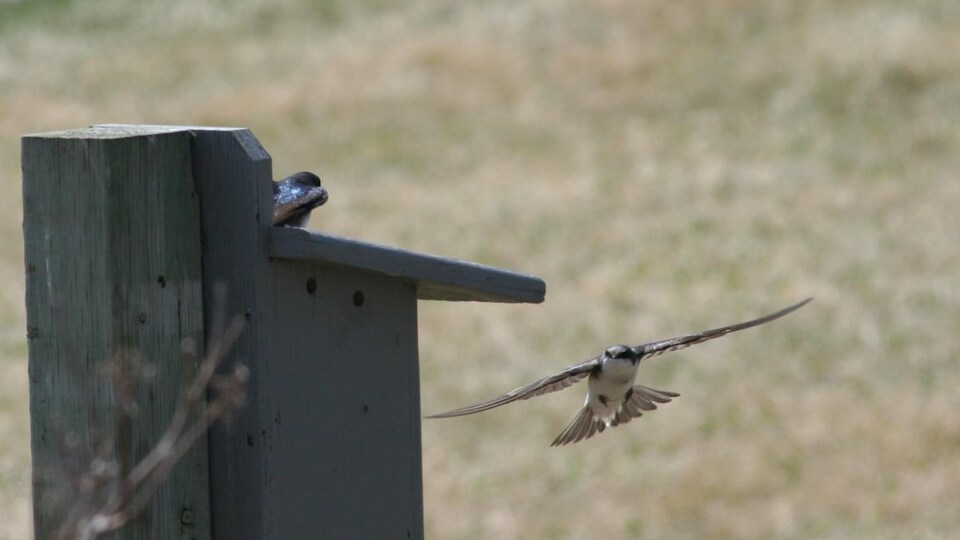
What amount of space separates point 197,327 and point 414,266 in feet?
1.61

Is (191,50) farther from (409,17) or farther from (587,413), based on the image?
(587,413)

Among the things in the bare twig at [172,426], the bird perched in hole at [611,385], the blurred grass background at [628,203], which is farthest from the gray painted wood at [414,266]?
the blurred grass background at [628,203]

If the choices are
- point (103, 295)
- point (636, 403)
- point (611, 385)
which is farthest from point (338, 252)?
point (636, 403)

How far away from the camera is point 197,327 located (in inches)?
107

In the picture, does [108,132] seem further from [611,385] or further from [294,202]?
[611,385]

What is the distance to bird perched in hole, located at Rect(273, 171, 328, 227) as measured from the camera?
3.17 m

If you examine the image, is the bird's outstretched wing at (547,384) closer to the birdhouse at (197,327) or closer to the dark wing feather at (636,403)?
the birdhouse at (197,327)

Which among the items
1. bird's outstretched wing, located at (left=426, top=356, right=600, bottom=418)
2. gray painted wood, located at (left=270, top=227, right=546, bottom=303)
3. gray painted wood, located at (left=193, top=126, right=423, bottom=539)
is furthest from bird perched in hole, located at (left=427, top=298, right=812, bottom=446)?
gray painted wood, located at (left=193, top=126, right=423, bottom=539)

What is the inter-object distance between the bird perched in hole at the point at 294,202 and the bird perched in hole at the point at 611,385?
610mm

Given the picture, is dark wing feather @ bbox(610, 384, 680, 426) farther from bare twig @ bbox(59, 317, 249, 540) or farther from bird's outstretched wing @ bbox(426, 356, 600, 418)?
bare twig @ bbox(59, 317, 249, 540)

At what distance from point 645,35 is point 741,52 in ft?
5.15

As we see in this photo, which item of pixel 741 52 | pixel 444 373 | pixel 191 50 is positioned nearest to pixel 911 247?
pixel 444 373

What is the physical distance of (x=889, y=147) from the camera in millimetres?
17516

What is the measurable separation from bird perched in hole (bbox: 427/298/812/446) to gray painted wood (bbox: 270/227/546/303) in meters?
0.29
